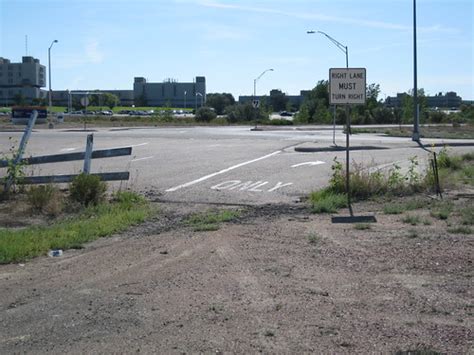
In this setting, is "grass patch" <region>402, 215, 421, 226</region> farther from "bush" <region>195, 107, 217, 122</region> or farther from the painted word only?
"bush" <region>195, 107, 217, 122</region>

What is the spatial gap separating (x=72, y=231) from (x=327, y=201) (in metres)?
5.13

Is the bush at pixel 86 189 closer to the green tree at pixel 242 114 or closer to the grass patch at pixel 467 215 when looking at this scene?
the grass patch at pixel 467 215

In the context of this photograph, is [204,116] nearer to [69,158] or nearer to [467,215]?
[69,158]

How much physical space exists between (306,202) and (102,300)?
7672mm

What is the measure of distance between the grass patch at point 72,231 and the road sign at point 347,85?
4.57m

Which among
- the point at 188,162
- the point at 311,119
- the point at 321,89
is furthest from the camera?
the point at 321,89

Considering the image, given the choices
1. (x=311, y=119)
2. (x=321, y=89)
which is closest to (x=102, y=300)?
(x=311, y=119)

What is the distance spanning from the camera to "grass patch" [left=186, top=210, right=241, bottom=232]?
11000 millimetres

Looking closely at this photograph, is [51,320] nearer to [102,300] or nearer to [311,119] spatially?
[102,300]

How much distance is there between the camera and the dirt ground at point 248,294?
5766mm

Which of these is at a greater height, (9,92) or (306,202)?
(9,92)

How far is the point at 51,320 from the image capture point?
20.8 feet

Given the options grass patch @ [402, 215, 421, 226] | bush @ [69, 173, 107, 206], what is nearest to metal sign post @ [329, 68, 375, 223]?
grass patch @ [402, 215, 421, 226]

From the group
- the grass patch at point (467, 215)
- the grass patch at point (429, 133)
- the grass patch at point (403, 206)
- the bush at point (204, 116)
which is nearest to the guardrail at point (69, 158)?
the grass patch at point (403, 206)
